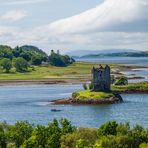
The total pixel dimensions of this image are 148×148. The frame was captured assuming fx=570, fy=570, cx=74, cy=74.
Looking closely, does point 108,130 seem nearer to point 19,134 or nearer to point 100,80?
point 19,134

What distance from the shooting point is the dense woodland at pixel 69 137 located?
70562 mm

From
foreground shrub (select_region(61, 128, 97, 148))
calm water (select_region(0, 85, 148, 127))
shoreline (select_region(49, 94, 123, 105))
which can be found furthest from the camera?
shoreline (select_region(49, 94, 123, 105))

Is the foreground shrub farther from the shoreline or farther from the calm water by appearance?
the shoreline

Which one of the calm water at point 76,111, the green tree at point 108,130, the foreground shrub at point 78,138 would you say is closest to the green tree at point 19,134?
the foreground shrub at point 78,138

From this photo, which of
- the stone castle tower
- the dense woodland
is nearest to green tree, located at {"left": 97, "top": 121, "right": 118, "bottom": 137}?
the dense woodland

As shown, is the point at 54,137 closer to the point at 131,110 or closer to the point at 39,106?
the point at 131,110

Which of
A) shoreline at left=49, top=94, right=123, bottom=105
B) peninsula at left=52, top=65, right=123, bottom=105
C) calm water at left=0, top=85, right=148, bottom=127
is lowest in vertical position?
calm water at left=0, top=85, right=148, bottom=127

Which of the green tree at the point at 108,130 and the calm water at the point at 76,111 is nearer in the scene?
the green tree at the point at 108,130

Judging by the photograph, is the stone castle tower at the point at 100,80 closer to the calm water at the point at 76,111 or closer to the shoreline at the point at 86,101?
the calm water at the point at 76,111

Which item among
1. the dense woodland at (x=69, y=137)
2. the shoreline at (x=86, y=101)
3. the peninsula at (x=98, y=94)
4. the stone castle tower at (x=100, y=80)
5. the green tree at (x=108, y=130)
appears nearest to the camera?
the dense woodland at (x=69, y=137)

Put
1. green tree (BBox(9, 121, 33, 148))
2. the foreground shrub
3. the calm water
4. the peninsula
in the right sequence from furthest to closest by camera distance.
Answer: the peninsula → the calm water → green tree (BBox(9, 121, 33, 148)) → the foreground shrub

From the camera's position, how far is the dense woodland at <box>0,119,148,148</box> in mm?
70562

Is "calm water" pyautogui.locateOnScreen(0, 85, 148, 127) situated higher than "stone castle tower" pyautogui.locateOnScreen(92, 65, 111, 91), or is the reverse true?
"stone castle tower" pyautogui.locateOnScreen(92, 65, 111, 91)

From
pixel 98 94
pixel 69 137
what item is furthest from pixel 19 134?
pixel 98 94
